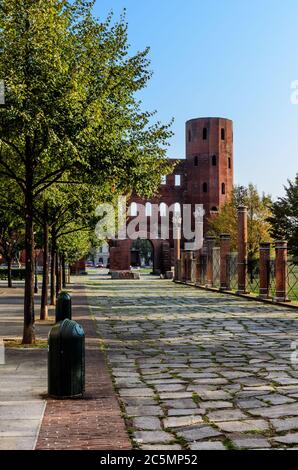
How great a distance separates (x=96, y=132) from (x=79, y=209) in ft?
25.2

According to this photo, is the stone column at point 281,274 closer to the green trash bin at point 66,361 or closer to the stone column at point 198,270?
the green trash bin at point 66,361

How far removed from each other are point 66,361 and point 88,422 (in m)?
1.11

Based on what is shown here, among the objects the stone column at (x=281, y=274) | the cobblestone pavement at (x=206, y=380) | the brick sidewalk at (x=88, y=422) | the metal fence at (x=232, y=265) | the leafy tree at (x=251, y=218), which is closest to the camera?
the brick sidewalk at (x=88, y=422)

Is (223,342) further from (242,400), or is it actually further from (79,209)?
(79,209)

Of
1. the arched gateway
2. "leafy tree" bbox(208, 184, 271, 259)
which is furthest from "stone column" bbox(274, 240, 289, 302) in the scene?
the arched gateway

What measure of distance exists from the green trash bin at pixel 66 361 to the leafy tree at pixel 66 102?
14.2ft

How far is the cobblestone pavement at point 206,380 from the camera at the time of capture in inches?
207

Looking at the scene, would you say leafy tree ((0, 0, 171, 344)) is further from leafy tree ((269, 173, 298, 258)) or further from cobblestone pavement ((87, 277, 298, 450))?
leafy tree ((269, 173, 298, 258))

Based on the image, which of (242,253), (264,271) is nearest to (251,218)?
(242,253)

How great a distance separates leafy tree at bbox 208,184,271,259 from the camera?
147ft

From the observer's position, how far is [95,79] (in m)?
12.1

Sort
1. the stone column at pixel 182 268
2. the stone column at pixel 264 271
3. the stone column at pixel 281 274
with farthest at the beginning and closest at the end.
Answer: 1. the stone column at pixel 182 268
2. the stone column at pixel 264 271
3. the stone column at pixel 281 274

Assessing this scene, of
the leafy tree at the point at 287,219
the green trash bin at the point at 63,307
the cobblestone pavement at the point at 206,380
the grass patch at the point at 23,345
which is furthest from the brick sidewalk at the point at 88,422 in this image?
the leafy tree at the point at 287,219
